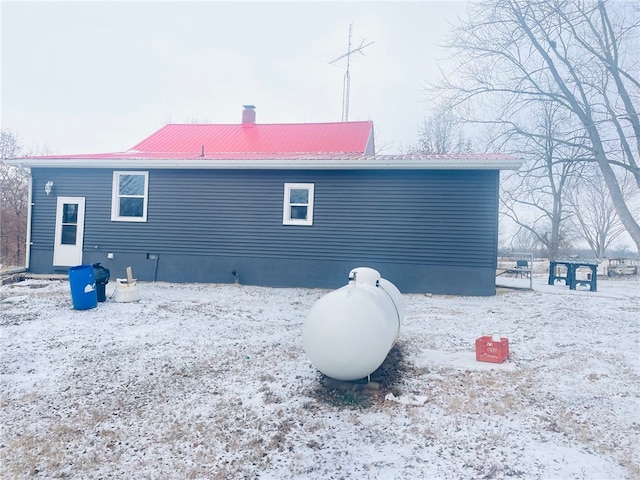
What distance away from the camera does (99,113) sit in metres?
22.2

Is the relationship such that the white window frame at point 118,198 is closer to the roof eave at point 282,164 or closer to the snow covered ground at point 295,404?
the roof eave at point 282,164

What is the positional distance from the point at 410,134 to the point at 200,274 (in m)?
19.7

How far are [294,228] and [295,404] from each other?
648 centimetres

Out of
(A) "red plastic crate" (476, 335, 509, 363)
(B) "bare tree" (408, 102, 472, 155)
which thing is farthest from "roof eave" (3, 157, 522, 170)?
(B) "bare tree" (408, 102, 472, 155)

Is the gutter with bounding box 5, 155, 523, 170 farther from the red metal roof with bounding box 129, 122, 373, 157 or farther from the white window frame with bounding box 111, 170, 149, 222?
the red metal roof with bounding box 129, 122, 373, 157

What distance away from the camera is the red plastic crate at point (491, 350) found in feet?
14.5

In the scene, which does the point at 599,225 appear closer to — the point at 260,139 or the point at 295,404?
the point at 260,139

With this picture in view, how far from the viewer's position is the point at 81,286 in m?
6.58

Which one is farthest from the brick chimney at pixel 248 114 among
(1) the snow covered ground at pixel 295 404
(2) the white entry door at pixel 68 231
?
(1) the snow covered ground at pixel 295 404

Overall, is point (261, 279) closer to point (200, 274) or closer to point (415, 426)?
point (200, 274)

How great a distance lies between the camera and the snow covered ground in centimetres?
269

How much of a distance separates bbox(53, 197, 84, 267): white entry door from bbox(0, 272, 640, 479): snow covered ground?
4.85 m

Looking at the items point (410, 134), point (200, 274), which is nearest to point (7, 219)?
point (200, 274)

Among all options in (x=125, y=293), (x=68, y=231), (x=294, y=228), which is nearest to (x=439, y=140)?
(x=294, y=228)
